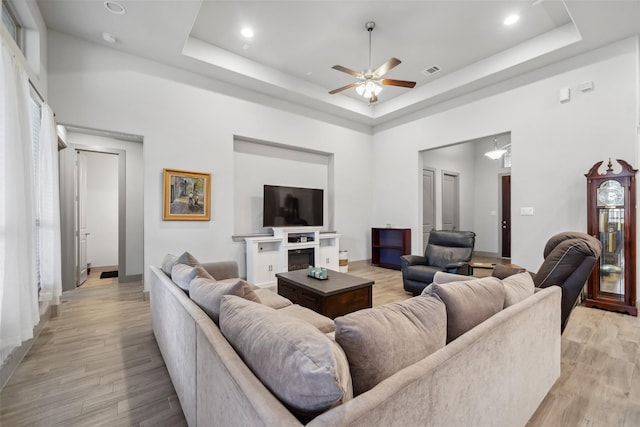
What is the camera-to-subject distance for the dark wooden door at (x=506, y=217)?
7246 mm

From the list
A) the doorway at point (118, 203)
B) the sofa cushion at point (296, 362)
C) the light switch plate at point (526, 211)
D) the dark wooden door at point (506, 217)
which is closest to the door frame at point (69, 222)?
the doorway at point (118, 203)

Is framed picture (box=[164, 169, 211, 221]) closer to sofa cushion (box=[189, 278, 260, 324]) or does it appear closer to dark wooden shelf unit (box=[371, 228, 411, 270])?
sofa cushion (box=[189, 278, 260, 324])

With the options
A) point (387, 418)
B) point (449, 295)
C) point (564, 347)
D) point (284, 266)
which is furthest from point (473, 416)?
point (284, 266)

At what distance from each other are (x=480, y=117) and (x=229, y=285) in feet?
17.3

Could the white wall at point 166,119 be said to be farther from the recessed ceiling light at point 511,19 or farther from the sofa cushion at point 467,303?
the sofa cushion at point 467,303

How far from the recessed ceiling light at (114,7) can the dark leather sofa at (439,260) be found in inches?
184

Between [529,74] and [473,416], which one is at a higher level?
[529,74]

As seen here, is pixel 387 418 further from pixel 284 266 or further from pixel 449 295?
pixel 284 266

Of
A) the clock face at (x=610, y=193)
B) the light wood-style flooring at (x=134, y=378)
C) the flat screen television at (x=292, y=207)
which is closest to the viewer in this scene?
the light wood-style flooring at (x=134, y=378)

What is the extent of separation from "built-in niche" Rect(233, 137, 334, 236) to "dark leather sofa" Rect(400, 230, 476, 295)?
2398 mm

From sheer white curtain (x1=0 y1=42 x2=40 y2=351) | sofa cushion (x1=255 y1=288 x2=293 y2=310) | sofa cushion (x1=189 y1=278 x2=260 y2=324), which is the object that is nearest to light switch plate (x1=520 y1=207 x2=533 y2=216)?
sofa cushion (x1=255 y1=288 x2=293 y2=310)

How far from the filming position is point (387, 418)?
0.76 m

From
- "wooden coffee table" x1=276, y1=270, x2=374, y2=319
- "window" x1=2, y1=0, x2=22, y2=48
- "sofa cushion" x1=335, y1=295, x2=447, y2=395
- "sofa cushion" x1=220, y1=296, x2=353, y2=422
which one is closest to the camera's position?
"sofa cushion" x1=220, y1=296, x2=353, y2=422

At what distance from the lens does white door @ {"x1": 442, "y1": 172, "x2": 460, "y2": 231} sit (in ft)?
24.0
